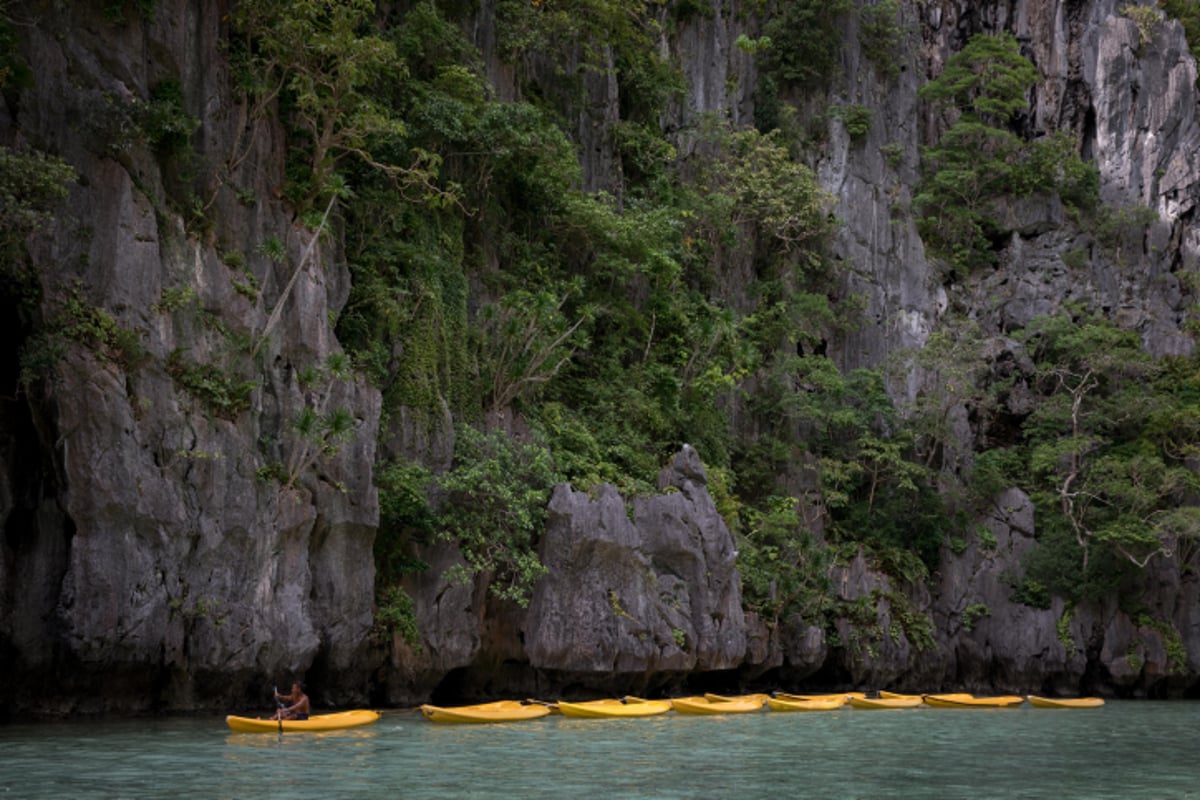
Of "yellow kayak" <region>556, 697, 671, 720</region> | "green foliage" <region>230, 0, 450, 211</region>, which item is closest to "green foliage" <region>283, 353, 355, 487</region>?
"green foliage" <region>230, 0, 450, 211</region>

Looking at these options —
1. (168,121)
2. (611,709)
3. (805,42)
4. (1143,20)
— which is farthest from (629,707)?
(1143,20)

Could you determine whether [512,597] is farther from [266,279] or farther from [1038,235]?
[1038,235]

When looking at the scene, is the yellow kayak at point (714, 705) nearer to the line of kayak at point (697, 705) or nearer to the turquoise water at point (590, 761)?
the line of kayak at point (697, 705)

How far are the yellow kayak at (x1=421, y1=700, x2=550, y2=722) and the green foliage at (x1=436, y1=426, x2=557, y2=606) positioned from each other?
2.03m

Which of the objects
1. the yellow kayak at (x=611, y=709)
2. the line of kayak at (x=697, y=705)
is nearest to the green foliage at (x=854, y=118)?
the line of kayak at (x=697, y=705)

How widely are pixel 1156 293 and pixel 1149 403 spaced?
29.1 feet

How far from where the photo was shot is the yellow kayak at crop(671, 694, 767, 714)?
2180 centimetres

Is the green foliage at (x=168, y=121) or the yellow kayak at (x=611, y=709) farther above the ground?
the green foliage at (x=168, y=121)

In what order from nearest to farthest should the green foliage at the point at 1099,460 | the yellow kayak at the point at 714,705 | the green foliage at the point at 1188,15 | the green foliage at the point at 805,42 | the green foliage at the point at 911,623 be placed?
the yellow kayak at the point at 714,705 → the green foliage at the point at 911,623 → the green foliage at the point at 1099,460 → the green foliage at the point at 805,42 → the green foliage at the point at 1188,15

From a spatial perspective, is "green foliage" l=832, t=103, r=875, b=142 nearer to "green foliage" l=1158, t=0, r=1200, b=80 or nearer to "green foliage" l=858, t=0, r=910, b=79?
"green foliage" l=858, t=0, r=910, b=79

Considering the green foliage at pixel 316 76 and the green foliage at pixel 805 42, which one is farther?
the green foliage at pixel 805 42

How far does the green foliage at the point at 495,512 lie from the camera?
2105cm

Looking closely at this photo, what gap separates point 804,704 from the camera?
24.4m

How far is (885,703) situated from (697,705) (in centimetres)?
610
